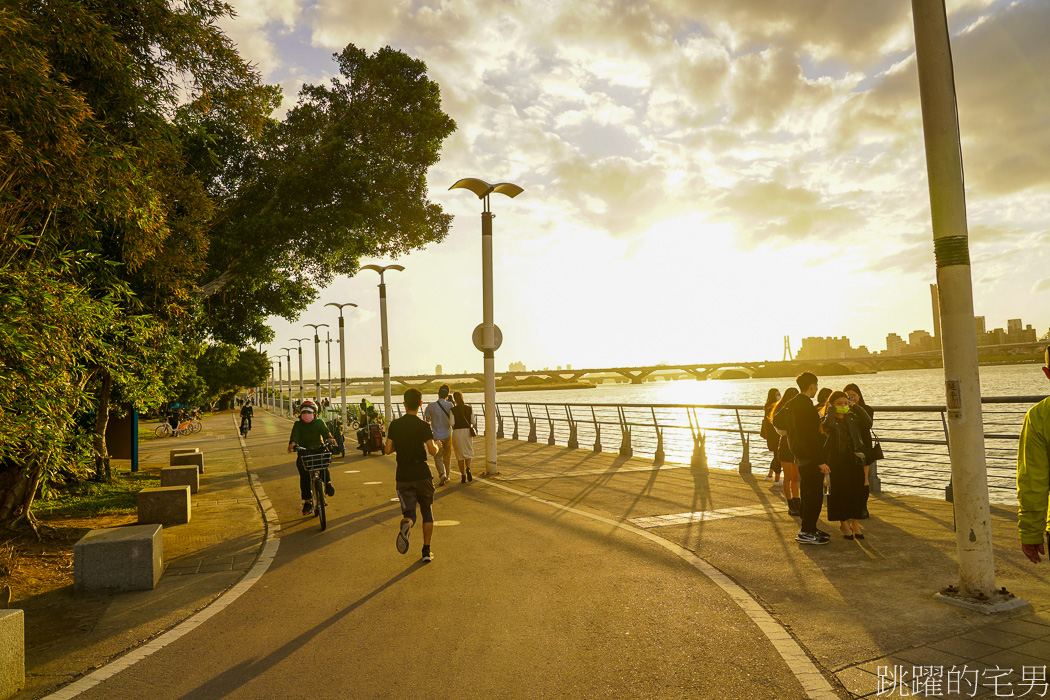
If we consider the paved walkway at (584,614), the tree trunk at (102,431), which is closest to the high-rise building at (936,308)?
the paved walkway at (584,614)

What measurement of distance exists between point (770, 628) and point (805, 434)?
338 centimetres

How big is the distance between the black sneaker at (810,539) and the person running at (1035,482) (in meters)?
4.23

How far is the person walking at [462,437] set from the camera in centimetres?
1425

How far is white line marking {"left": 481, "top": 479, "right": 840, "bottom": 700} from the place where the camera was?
4.09 meters

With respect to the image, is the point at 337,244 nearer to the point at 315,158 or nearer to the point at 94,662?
the point at 315,158

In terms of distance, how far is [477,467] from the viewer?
55.2 feet

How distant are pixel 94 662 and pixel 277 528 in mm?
5276

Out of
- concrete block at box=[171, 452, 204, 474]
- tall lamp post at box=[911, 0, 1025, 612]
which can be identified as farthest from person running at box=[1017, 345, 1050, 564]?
concrete block at box=[171, 452, 204, 474]

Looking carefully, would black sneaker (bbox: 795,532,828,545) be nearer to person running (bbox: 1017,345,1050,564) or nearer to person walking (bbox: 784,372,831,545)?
person walking (bbox: 784,372,831,545)

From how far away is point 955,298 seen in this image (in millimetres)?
5652

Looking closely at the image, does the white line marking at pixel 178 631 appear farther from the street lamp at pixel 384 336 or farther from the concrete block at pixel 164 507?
the street lamp at pixel 384 336

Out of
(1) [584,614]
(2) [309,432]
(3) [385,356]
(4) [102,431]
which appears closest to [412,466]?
(1) [584,614]

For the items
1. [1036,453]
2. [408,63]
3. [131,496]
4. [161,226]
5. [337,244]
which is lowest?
[131,496]

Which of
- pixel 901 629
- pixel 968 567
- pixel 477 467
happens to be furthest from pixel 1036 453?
pixel 477 467
